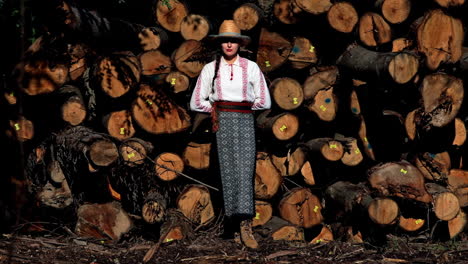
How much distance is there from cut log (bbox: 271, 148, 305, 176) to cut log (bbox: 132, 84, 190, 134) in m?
0.97

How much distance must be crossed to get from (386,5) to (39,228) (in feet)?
11.9

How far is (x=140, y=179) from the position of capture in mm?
5508

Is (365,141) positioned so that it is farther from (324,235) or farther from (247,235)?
(247,235)

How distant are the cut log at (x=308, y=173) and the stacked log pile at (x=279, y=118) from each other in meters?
0.01

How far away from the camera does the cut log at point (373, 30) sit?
18.3ft

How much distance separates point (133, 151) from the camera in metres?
5.32

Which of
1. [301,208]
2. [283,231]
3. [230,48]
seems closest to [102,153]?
[230,48]

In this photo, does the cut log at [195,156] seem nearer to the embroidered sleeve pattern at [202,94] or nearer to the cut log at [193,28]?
the embroidered sleeve pattern at [202,94]

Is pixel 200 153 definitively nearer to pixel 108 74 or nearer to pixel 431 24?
pixel 108 74

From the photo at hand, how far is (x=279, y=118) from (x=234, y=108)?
2.00ft

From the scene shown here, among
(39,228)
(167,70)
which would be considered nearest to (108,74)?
(167,70)

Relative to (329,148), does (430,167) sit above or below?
below

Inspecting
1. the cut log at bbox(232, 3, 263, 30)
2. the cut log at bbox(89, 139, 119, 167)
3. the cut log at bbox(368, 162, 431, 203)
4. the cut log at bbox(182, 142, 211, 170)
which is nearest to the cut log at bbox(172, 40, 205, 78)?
the cut log at bbox(232, 3, 263, 30)

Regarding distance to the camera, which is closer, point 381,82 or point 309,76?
point 381,82
